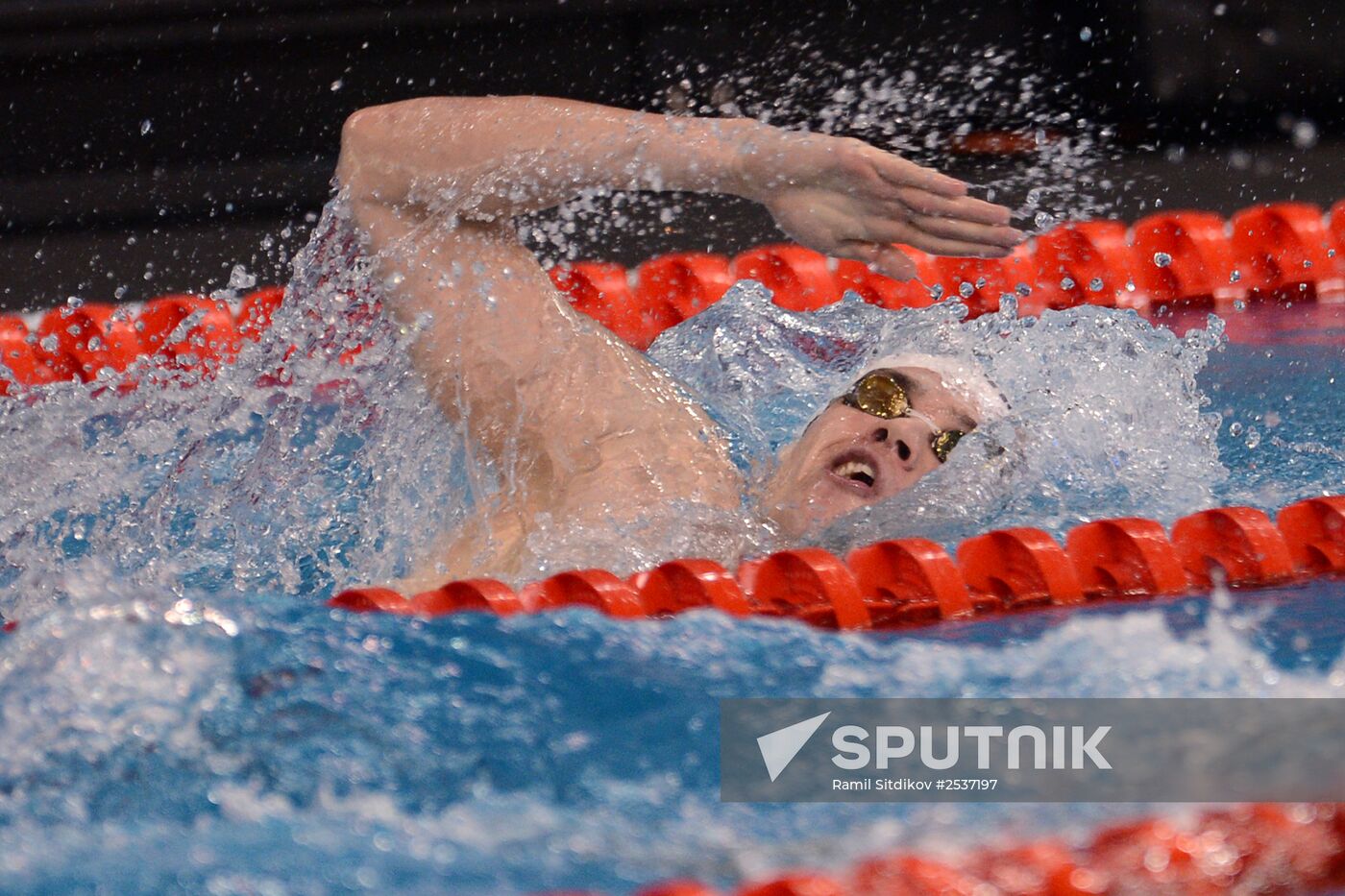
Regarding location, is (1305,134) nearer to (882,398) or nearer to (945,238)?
(882,398)

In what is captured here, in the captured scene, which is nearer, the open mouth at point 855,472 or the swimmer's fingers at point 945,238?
the swimmer's fingers at point 945,238

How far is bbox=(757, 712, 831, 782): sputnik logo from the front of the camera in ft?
4.39

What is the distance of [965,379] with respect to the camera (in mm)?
2135

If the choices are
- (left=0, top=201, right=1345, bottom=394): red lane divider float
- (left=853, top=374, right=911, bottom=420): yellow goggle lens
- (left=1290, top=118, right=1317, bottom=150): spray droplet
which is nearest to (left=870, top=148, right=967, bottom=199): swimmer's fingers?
(left=853, top=374, right=911, bottom=420): yellow goggle lens

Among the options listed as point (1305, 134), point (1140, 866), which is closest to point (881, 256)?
point (1140, 866)

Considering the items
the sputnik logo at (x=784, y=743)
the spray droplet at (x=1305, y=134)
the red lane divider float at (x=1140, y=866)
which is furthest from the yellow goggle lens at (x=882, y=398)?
the spray droplet at (x=1305, y=134)

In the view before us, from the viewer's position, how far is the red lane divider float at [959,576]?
1.80 m

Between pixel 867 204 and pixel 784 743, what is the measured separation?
26.2 inches

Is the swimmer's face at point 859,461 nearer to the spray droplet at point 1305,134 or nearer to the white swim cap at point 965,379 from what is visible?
the white swim cap at point 965,379

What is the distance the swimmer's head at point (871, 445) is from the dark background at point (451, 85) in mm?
2655

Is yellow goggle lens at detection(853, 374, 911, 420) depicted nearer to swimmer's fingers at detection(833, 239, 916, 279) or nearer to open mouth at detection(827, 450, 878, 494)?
open mouth at detection(827, 450, 878, 494)

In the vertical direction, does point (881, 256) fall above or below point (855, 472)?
above

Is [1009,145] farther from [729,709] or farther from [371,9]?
[729,709]

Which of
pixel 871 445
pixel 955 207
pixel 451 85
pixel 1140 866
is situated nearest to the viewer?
pixel 1140 866
